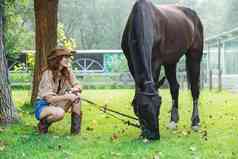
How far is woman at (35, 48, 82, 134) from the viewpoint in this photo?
6086 millimetres

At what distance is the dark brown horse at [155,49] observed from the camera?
5637 mm

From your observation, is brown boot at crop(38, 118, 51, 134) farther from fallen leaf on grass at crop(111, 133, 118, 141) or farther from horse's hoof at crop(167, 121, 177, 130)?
horse's hoof at crop(167, 121, 177, 130)

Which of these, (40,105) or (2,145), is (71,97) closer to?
(40,105)

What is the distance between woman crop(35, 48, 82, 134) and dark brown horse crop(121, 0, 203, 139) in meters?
0.87

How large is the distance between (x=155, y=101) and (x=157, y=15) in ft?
5.06

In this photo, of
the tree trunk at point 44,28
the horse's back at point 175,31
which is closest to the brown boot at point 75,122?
the horse's back at point 175,31

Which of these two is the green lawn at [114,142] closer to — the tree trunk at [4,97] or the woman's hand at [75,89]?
the tree trunk at [4,97]

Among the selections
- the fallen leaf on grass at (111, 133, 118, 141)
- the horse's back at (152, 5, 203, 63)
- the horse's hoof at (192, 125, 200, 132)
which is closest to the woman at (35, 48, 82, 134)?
the fallen leaf on grass at (111, 133, 118, 141)

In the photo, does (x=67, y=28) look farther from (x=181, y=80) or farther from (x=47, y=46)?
(x=47, y=46)

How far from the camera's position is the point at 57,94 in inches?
246

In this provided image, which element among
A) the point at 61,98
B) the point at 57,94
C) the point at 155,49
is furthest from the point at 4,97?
the point at 155,49

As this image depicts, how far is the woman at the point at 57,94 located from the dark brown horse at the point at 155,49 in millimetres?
873

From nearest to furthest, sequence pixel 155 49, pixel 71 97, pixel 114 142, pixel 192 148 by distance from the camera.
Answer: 1. pixel 192 148
2. pixel 114 142
3. pixel 71 97
4. pixel 155 49

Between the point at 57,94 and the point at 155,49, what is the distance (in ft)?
4.83
